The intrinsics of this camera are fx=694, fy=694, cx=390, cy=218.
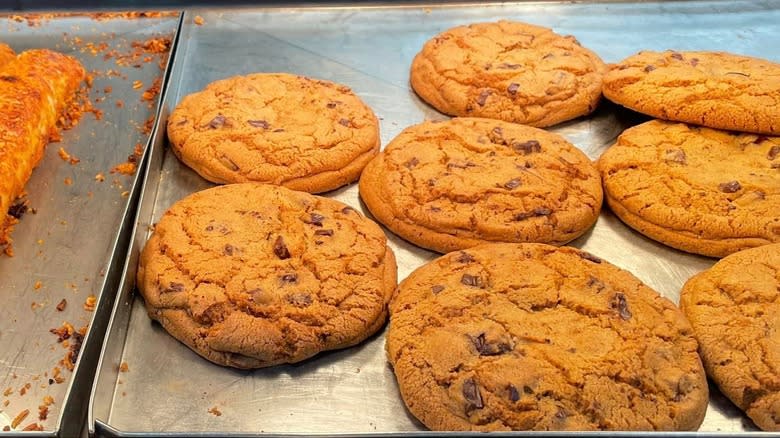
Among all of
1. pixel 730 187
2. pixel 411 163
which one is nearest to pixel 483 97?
pixel 411 163

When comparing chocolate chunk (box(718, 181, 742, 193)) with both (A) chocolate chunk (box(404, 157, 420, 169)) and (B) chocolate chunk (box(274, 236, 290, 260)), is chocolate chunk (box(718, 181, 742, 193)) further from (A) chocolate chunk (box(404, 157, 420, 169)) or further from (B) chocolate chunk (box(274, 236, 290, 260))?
(B) chocolate chunk (box(274, 236, 290, 260))

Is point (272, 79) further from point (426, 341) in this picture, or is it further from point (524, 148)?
point (426, 341)

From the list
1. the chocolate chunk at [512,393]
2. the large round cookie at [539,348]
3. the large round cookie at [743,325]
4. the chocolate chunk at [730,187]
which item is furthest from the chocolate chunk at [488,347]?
the chocolate chunk at [730,187]

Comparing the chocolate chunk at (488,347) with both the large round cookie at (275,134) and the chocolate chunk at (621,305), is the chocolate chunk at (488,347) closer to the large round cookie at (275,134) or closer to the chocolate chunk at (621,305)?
the chocolate chunk at (621,305)

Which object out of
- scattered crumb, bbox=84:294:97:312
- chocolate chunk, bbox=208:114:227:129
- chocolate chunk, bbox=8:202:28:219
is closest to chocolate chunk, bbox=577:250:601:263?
chocolate chunk, bbox=208:114:227:129

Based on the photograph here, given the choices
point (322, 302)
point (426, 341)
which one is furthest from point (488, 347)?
point (322, 302)

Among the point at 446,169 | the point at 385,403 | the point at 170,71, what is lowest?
the point at 385,403

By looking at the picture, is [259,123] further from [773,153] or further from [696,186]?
[773,153]
